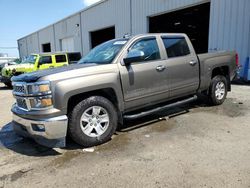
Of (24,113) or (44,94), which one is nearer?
(44,94)

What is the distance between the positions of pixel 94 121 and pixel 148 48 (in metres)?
1.92

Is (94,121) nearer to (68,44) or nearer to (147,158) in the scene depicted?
(147,158)

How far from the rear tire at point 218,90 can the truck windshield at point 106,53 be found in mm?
2851

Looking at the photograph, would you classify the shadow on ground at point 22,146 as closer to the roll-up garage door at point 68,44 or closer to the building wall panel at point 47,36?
the roll-up garage door at point 68,44

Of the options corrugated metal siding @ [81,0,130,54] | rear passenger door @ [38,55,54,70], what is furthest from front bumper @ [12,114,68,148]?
corrugated metal siding @ [81,0,130,54]

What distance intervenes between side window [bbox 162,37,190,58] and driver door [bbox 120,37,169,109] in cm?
30

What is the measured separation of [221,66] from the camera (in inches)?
254

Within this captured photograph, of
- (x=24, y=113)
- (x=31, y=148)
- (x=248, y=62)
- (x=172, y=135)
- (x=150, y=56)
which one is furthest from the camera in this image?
(x=248, y=62)

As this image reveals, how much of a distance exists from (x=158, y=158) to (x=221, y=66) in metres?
3.85

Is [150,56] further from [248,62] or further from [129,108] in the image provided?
[248,62]

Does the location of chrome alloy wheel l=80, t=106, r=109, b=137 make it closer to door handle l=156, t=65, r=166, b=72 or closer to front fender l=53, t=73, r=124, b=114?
front fender l=53, t=73, r=124, b=114

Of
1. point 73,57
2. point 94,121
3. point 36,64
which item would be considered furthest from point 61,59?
point 94,121

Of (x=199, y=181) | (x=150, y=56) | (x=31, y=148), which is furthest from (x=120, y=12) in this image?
(x=199, y=181)

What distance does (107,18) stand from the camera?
1873cm
